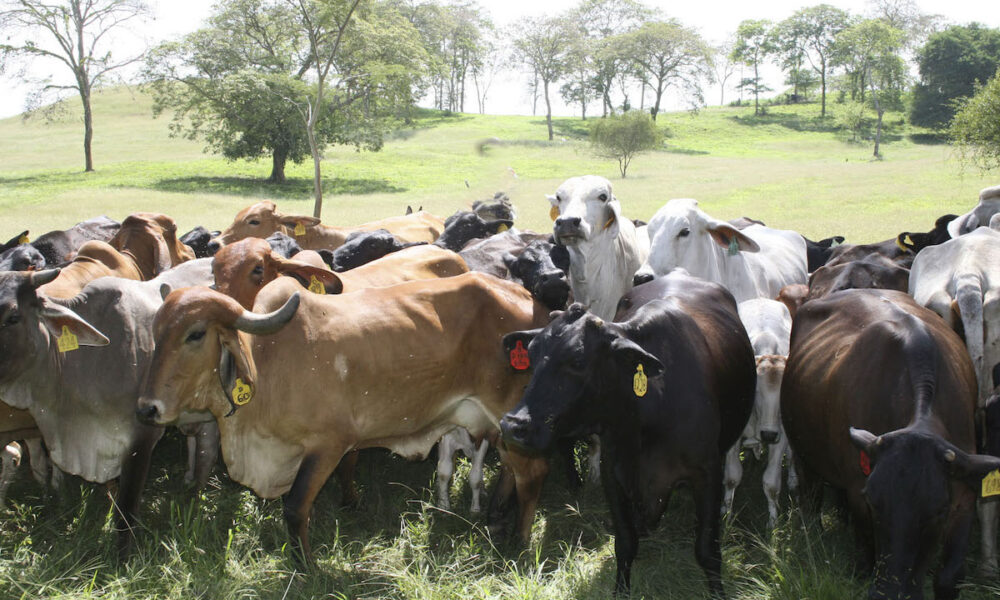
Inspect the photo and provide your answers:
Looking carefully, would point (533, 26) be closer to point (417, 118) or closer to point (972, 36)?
point (417, 118)

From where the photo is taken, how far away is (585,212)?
6613 millimetres

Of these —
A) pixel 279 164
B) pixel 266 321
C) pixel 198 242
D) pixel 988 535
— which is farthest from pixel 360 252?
pixel 279 164

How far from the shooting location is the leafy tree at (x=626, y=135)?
41.5m

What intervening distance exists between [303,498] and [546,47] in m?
69.3

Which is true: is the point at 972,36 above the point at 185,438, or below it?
above

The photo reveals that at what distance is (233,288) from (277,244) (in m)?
3.13

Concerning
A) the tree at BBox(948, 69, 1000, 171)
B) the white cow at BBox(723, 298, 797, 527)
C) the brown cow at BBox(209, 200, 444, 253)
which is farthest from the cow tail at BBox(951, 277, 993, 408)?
the tree at BBox(948, 69, 1000, 171)

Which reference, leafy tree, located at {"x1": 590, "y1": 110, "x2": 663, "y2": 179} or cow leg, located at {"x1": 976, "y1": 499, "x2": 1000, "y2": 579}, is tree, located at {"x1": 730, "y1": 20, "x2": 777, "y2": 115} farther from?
cow leg, located at {"x1": 976, "y1": 499, "x2": 1000, "y2": 579}

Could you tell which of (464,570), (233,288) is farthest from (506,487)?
(233,288)

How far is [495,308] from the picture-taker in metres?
5.34

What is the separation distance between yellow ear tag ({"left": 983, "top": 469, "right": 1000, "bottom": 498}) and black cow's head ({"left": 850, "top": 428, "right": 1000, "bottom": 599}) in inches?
1.5

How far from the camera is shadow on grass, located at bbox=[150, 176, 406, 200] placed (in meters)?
31.2

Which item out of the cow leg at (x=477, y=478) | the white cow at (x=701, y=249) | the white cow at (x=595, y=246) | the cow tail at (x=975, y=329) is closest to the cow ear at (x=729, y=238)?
the white cow at (x=701, y=249)

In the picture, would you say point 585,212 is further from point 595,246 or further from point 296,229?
point 296,229
